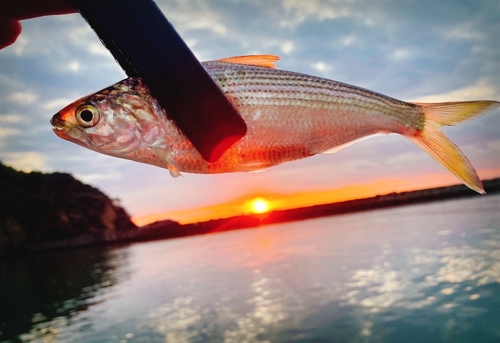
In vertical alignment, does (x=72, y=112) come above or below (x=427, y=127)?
above

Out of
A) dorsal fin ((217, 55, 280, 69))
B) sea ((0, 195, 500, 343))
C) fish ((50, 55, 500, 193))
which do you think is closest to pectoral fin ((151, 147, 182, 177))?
fish ((50, 55, 500, 193))

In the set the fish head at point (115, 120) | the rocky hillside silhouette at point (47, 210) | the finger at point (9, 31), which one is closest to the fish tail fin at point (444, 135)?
the fish head at point (115, 120)

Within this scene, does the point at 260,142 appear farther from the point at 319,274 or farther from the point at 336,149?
the point at 319,274

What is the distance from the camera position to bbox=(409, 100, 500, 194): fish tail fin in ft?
3.35

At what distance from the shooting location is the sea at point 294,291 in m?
57.0

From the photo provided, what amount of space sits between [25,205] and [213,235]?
307 ft

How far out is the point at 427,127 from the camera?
114 centimetres

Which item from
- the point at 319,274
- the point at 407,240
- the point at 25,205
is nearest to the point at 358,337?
the point at 319,274

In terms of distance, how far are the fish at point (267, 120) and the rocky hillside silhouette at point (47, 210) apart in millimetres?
90982

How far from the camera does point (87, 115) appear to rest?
0.95 m

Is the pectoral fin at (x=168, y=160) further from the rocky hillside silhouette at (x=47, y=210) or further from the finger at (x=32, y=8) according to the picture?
the rocky hillside silhouette at (x=47, y=210)

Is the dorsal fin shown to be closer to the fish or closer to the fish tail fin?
the fish

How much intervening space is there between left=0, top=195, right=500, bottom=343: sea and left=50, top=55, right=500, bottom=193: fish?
2218 inches

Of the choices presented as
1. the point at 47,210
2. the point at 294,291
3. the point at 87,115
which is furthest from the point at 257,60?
the point at 47,210
